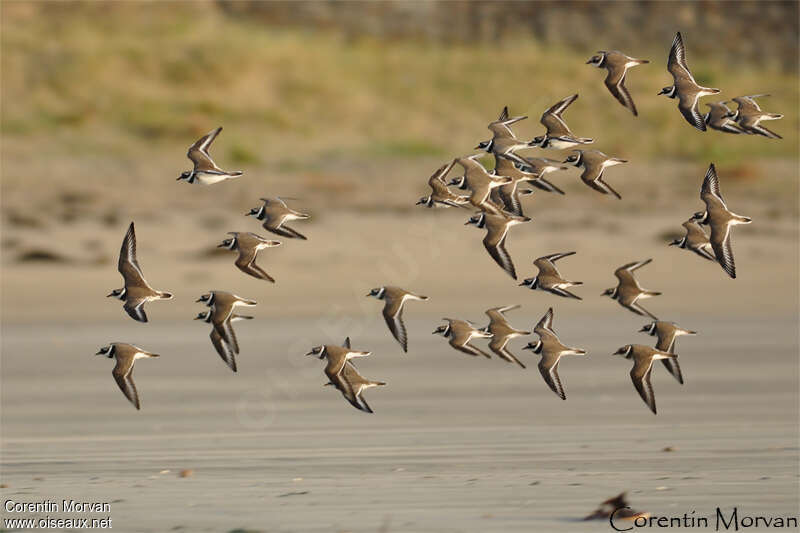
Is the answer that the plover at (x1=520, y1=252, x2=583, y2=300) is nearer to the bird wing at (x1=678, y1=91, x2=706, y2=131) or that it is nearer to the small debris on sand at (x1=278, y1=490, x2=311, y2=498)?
the bird wing at (x1=678, y1=91, x2=706, y2=131)

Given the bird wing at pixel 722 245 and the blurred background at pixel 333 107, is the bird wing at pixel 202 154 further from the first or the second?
the blurred background at pixel 333 107

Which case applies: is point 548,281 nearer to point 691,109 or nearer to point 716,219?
point 716,219

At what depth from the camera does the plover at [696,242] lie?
9.65 meters

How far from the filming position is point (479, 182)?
33.7 feet

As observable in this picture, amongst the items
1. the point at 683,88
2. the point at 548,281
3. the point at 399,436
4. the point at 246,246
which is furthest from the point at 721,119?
the point at 399,436

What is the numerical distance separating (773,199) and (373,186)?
7814mm

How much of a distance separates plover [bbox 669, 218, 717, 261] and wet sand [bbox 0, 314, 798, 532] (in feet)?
7.56

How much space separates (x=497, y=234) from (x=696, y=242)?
4.13 feet

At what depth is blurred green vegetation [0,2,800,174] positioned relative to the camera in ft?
120

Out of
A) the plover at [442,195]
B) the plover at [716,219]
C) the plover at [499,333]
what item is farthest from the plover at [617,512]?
the plover at [442,195]

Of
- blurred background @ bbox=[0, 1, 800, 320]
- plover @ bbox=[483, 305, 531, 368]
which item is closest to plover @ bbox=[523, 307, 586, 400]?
plover @ bbox=[483, 305, 531, 368]

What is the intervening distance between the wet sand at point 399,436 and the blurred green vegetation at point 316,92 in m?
14.3

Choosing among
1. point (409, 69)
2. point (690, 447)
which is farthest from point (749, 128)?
point (409, 69)

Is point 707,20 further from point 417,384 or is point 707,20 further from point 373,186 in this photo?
point 417,384
